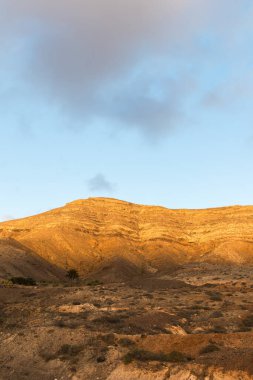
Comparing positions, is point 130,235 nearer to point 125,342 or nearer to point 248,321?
point 248,321

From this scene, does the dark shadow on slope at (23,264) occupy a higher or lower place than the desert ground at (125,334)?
higher

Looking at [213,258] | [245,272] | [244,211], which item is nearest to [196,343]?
[245,272]

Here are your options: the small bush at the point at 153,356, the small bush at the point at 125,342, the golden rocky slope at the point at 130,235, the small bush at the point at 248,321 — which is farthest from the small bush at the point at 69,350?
the golden rocky slope at the point at 130,235

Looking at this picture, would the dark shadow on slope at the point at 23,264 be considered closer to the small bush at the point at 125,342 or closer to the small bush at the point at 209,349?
the small bush at the point at 125,342

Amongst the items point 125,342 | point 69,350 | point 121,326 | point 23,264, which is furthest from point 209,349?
point 23,264

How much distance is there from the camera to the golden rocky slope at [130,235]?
78.2 m

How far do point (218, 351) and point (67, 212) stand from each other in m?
82.1

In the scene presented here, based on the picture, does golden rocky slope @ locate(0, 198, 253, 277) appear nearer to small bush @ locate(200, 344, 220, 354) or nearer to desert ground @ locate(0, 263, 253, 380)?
desert ground @ locate(0, 263, 253, 380)

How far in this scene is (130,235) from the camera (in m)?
92.2

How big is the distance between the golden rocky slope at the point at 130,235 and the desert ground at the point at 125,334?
122 ft

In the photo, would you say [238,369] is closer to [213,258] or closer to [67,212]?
[213,258]

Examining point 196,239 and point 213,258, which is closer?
point 213,258

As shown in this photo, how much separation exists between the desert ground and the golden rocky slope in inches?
1466

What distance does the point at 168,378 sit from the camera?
52.7 ft
